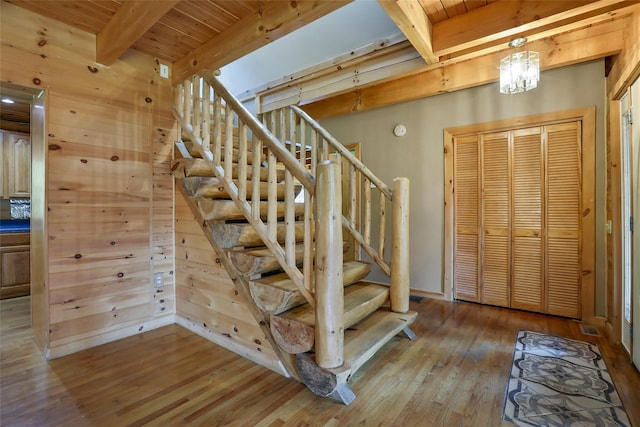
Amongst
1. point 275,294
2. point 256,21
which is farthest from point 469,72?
point 275,294

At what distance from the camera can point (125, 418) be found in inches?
61.8

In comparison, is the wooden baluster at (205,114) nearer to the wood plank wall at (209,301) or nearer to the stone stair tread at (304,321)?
the wood plank wall at (209,301)

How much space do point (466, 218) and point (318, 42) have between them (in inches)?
107

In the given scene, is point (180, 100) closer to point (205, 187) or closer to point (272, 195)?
point (205, 187)

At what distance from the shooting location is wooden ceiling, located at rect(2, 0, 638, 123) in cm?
204

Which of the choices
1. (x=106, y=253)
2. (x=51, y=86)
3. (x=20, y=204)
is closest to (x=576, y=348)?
(x=106, y=253)

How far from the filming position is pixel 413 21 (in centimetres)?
231

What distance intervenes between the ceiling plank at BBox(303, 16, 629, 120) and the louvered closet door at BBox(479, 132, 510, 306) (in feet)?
2.34

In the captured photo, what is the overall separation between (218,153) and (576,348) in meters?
3.26

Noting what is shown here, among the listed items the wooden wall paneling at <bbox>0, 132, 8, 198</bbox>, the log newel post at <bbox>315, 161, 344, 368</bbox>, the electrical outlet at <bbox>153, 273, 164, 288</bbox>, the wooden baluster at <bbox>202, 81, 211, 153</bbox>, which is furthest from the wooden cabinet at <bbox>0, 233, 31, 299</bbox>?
the log newel post at <bbox>315, 161, 344, 368</bbox>

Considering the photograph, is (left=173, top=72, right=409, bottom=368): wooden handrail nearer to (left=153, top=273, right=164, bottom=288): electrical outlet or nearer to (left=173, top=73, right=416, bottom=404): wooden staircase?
(left=173, top=73, right=416, bottom=404): wooden staircase

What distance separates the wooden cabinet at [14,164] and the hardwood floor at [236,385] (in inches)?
87.2

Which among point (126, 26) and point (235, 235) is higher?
point (126, 26)

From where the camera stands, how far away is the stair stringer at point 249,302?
1.96 m
